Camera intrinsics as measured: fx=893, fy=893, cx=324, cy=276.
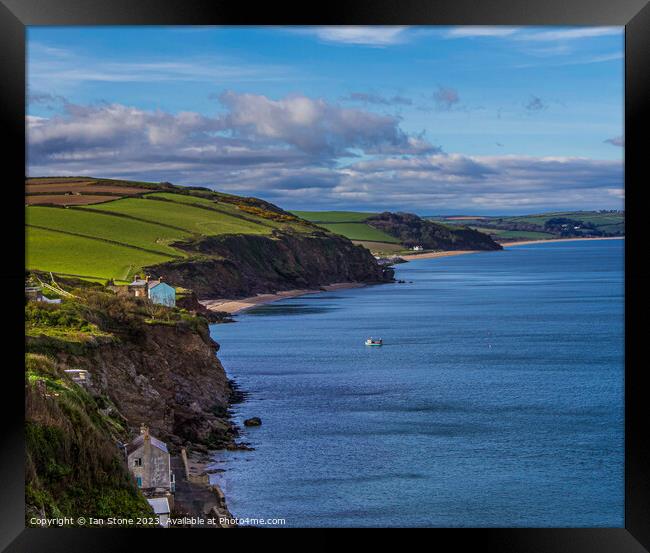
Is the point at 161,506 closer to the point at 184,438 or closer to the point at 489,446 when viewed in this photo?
the point at 184,438

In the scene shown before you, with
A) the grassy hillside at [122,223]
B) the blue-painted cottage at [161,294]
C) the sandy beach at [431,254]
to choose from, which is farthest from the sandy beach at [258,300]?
the sandy beach at [431,254]

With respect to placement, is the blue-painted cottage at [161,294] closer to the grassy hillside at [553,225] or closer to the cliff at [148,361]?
the cliff at [148,361]

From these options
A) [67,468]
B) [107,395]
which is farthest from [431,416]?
[67,468]

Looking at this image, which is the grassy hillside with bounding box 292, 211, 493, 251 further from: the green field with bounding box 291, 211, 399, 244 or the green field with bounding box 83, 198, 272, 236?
the green field with bounding box 83, 198, 272, 236

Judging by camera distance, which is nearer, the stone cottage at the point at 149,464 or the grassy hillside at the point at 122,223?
the stone cottage at the point at 149,464

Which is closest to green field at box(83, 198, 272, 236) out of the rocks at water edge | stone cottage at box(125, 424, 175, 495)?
the rocks at water edge

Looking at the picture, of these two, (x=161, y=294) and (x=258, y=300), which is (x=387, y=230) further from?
(x=161, y=294)
